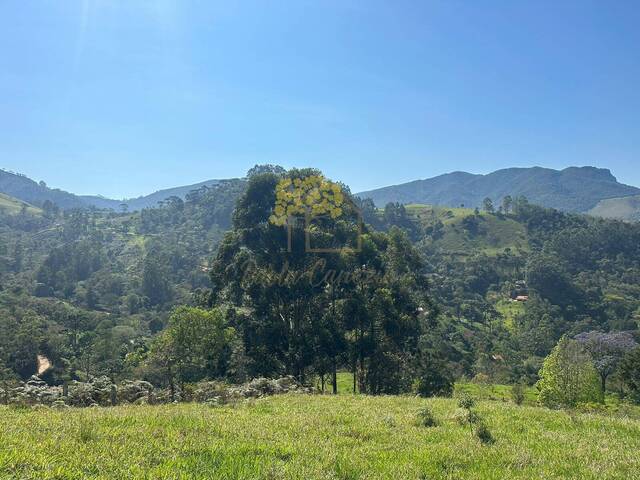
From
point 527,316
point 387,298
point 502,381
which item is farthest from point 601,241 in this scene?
point 387,298

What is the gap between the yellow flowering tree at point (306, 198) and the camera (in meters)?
34.8

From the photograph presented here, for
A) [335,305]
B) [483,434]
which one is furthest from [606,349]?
[483,434]

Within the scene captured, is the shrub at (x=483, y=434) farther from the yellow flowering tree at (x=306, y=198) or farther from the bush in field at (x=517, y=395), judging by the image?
the yellow flowering tree at (x=306, y=198)

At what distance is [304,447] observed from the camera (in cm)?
847

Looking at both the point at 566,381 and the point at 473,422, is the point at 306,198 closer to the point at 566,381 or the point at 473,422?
the point at 473,422

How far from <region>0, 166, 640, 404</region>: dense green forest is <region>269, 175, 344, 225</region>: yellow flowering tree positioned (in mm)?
782

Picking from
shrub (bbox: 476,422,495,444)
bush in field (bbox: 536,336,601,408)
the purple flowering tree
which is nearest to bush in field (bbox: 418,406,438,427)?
shrub (bbox: 476,422,495,444)

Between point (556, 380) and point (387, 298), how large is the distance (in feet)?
82.5

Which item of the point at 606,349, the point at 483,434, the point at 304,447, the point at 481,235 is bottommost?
the point at 606,349

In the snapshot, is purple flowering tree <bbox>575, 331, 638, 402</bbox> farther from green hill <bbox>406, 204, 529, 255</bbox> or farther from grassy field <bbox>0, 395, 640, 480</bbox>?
green hill <bbox>406, 204, 529, 255</bbox>

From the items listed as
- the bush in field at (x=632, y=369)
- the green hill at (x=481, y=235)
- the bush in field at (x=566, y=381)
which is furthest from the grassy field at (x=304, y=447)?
the green hill at (x=481, y=235)

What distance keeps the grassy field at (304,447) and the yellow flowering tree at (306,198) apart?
23.7 metres

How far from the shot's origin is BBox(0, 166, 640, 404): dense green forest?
31641 mm

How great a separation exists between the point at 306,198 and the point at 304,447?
A: 27.5 m
